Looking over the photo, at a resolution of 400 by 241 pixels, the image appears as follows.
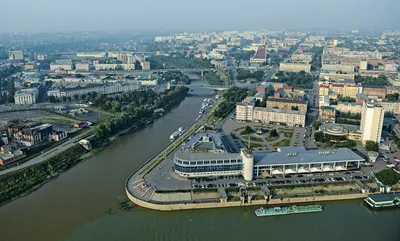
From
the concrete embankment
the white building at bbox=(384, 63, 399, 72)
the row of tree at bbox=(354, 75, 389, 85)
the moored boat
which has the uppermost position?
the white building at bbox=(384, 63, 399, 72)

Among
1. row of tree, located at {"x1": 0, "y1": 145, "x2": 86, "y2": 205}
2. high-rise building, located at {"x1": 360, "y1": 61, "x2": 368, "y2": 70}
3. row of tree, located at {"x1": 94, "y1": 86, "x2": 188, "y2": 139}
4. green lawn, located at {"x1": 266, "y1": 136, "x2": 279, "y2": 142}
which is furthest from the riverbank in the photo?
high-rise building, located at {"x1": 360, "y1": 61, "x2": 368, "y2": 70}

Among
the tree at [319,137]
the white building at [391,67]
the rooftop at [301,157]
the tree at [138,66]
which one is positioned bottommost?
the tree at [319,137]

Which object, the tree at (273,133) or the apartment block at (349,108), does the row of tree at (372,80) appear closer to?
the apartment block at (349,108)

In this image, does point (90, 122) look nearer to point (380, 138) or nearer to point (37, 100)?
point (37, 100)

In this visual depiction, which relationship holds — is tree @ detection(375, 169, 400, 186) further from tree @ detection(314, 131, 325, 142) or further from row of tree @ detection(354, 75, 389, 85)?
row of tree @ detection(354, 75, 389, 85)

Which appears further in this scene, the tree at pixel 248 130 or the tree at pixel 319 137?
the tree at pixel 248 130


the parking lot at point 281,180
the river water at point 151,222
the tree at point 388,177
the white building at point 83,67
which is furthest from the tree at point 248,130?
the white building at point 83,67

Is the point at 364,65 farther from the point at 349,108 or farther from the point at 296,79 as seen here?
the point at 349,108

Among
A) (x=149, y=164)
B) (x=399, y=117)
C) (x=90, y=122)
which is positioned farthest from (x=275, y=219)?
(x=399, y=117)
